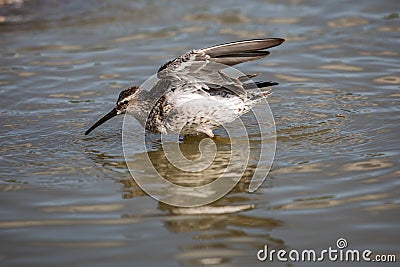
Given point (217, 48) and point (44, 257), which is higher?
point (217, 48)

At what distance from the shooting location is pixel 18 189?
606 cm

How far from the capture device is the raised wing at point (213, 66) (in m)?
6.94

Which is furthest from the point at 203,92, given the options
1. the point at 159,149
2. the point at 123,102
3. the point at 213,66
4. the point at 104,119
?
the point at 104,119

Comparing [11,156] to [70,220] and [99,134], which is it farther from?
[70,220]

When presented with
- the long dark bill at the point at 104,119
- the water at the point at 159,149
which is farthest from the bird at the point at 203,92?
the water at the point at 159,149

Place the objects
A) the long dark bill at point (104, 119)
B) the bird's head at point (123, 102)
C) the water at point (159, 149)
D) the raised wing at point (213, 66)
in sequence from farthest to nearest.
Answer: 1. the bird's head at point (123, 102)
2. the long dark bill at point (104, 119)
3. the raised wing at point (213, 66)
4. the water at point (159, 149)

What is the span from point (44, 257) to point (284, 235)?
5.81 feet

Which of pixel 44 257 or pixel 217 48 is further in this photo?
pixel 217 48

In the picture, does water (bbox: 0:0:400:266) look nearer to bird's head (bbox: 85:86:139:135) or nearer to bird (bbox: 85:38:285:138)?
bird's head (bbox: 85:86:139:135)

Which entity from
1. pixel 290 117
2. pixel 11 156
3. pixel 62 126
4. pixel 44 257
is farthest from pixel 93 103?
pixel 44 257

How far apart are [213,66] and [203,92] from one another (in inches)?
14.9

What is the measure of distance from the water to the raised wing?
31.4 inches

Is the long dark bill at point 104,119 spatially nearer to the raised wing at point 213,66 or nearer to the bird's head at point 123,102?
the bird's head at point 123,102

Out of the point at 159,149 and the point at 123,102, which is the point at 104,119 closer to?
the point at 123,102
